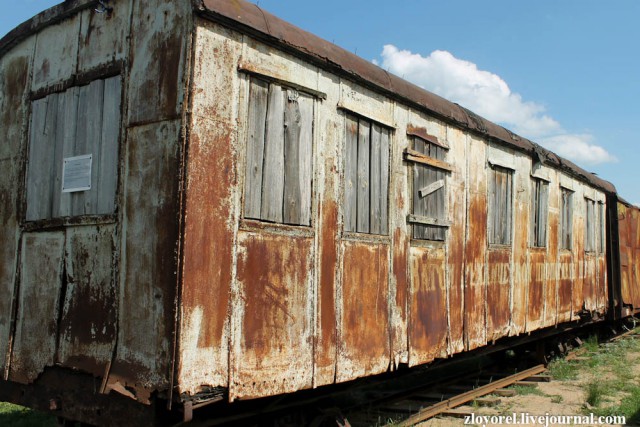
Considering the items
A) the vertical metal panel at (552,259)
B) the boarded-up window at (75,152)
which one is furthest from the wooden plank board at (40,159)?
the vertical metal panel at (552,259)

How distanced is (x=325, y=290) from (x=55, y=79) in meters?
2.67

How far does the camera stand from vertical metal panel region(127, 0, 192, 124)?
3963 millimetres

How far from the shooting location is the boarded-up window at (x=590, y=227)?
1217cm

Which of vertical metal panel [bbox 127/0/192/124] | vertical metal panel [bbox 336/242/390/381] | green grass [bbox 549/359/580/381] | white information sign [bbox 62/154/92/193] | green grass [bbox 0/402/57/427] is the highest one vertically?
vertical metal panel [bbox 127/0/192/124]

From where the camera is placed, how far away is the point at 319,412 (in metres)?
5.50

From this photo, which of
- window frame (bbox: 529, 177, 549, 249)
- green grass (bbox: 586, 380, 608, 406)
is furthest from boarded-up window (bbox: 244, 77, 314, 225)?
window frame (bbox: 529, 177, 549, 249)

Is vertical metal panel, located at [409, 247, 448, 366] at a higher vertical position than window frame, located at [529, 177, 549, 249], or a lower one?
lower

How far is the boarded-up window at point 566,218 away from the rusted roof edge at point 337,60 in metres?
2.61

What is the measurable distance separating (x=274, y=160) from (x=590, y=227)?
32.1 feet

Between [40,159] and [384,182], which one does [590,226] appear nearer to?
[384,182]

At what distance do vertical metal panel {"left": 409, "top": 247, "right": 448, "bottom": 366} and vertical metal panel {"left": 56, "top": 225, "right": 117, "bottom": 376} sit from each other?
3008mm

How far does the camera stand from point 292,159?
4.73 metres

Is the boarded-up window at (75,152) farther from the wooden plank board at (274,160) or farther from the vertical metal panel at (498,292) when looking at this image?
the vertical metal panel at (498,292)

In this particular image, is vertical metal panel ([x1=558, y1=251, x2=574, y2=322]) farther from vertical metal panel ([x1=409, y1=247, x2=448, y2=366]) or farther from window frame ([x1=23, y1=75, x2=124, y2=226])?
window frame ([x1=23, y1=75, x2=124, y2=226])
